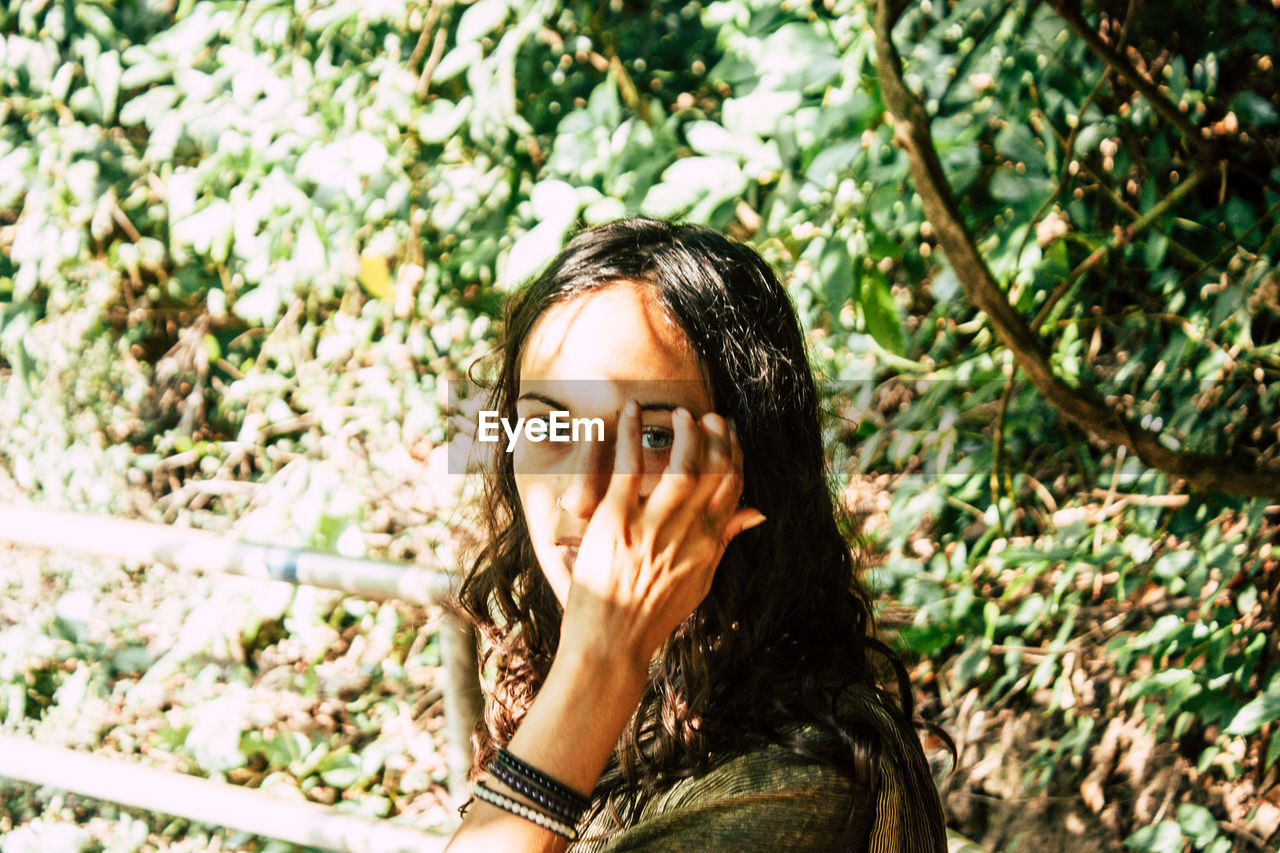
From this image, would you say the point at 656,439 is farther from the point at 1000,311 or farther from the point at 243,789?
the point at 243,789

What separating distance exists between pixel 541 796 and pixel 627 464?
0.29m

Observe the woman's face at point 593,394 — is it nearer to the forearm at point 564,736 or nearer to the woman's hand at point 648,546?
the woman's hand at point 648,546

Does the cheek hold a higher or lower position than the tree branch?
lower

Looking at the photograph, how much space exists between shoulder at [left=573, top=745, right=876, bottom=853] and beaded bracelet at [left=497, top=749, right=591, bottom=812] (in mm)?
114

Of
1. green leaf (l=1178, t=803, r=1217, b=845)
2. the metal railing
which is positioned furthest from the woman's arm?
green leaf (l=1178, t=803, r=1217, b=845)

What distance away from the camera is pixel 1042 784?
Answer: 2232mm

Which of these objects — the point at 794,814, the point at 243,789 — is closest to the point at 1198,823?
the point at 794,814

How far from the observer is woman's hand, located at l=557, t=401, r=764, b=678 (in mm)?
839

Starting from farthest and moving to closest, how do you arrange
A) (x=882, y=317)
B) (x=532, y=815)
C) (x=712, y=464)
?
(x=882, y=317) < (x=712, y=464) < (x=532, y=815)

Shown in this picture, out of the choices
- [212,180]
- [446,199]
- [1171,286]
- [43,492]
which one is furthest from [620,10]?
[43,492]

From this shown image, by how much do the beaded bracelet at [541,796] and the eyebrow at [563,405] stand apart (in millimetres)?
348

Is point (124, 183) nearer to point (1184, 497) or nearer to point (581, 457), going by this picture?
point (581, 457)

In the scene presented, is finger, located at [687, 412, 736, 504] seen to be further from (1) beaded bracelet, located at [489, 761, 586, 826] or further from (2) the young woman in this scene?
(1) beaded bracelet, located at [489, 761, 586, 826]

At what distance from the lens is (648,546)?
0.85m
